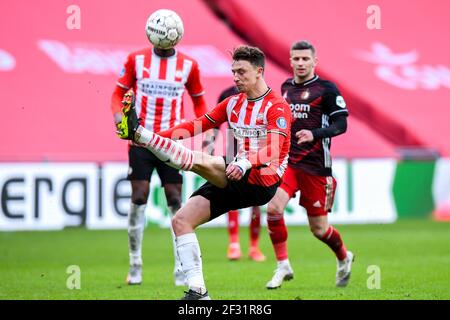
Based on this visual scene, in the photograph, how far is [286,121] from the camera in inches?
295

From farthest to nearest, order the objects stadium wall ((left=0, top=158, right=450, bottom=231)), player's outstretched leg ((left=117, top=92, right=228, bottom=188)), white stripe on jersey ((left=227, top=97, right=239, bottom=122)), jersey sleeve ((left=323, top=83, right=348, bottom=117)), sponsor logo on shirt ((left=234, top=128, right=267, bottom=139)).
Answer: stadium wall ((left=0, top=158, right=450, bottom=231)), jersey sleeve ((left=323, top=83, right=348, bottom=117)), white stripe on jersey ((left=227, top=97, right=239, bottom=122)), sponsor logo on shirt ((left=234, top=128, right=267, bottom=139)), player's outstretched leg ((left=117, top=92, right=228, bottom=188))

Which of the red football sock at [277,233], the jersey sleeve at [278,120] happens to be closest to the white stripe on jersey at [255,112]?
the jersey sleeve at [278,120]

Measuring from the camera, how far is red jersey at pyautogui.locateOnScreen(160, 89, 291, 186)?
24.2ft

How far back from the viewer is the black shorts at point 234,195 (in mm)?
7370

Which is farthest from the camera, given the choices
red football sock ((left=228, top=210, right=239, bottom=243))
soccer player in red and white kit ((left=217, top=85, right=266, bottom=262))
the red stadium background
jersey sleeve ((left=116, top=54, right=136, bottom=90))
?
the red stadium background

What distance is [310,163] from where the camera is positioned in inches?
365

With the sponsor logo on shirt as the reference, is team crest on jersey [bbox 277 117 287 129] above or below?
above

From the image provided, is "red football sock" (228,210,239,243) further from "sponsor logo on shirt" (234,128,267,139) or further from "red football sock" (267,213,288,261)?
"sponsor logo on shirt" (234,128,267,139)

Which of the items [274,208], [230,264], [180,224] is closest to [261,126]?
[180,224]

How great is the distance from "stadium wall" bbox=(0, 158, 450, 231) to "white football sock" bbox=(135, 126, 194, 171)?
25.8 ft

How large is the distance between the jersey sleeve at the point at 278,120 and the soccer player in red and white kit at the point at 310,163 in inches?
60.7

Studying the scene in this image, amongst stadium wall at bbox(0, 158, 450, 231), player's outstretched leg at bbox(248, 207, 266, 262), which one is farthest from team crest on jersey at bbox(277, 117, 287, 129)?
stadium wall at bbox(0, 158, 450, 231)

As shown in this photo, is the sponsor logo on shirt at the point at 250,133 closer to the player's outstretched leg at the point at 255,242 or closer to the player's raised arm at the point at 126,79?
the player's raised arm at the point at 126,79

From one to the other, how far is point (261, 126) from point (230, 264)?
13.0ft
